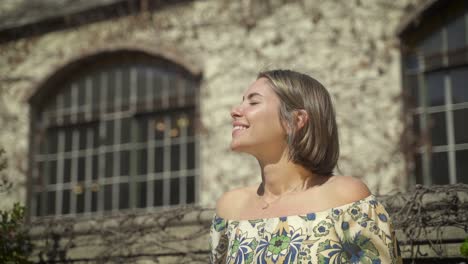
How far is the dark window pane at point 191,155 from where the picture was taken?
7.80 meters

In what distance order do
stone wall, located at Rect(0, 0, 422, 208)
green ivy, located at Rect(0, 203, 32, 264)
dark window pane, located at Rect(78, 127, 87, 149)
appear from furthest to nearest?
dark window pane, located at Rect(78, 127, 87, 149) → stone wall, located at Rect(0, 0, 422, 208) → green ivy, located at Rect(0, 203, 32, 264)

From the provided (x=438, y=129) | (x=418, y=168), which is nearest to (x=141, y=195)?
(x=418, y=168)

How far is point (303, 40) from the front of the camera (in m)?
7.09

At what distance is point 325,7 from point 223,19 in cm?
122

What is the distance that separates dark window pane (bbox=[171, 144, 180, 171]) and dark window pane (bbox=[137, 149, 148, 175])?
38 cm

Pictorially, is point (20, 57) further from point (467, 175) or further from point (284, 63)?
point (467, 175)

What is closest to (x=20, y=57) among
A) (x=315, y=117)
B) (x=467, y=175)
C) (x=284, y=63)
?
(x=284, y=63)

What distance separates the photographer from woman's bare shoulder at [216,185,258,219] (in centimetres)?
245

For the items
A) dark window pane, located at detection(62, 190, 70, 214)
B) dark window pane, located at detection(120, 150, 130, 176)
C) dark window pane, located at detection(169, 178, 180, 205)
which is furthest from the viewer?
dark window pane, located at detection(62, 190, 70, 214)

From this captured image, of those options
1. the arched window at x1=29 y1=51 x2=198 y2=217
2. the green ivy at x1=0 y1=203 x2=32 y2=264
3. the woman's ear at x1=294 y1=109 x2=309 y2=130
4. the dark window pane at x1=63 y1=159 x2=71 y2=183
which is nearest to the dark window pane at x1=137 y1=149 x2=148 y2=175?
the arched window at x1=29 y1=51 x2=198 y2=217

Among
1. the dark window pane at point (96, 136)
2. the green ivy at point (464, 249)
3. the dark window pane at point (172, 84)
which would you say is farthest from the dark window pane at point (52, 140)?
the green ivy at point (464, 249)

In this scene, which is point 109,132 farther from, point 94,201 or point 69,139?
point 94,201

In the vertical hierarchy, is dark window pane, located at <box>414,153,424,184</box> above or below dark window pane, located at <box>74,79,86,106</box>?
below

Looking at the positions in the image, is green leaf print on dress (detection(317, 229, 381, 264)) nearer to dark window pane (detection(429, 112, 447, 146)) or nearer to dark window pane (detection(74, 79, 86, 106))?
dark window pane (detection(429, 112, 447, 146))
